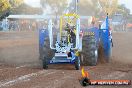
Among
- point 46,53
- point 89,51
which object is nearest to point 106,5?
point 89,51

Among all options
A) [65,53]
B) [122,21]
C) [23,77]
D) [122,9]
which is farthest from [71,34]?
[122,9]

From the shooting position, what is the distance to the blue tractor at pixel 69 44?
555 inches

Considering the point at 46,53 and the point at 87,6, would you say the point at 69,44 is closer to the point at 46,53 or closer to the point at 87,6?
the point at 46,53

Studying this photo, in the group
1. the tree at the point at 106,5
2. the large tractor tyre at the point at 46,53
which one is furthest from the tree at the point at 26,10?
the large tractor tyre at the point at 46,53

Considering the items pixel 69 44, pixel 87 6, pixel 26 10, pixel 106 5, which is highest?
pixel 26 10

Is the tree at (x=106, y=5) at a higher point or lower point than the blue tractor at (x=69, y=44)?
higher

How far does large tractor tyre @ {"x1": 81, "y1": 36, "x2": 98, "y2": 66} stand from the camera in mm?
14930

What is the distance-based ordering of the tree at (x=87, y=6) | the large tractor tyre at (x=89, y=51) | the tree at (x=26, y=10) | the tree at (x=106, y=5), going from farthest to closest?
the tree at (x=26, y=10) → the tree at (x=106, y=5) → the tree at (x=87, y=6) → the large tractor tyre at (x=89, y=51)

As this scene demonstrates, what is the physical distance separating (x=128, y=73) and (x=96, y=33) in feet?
10.3

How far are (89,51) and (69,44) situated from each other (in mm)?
1072

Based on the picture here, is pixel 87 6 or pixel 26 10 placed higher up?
pixel 26 10

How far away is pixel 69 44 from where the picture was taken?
14.2 meters

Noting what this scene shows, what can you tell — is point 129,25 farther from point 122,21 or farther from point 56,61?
point 56,61

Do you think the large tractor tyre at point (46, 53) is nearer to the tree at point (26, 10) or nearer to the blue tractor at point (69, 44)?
the blue tractor at point (69, 44)
